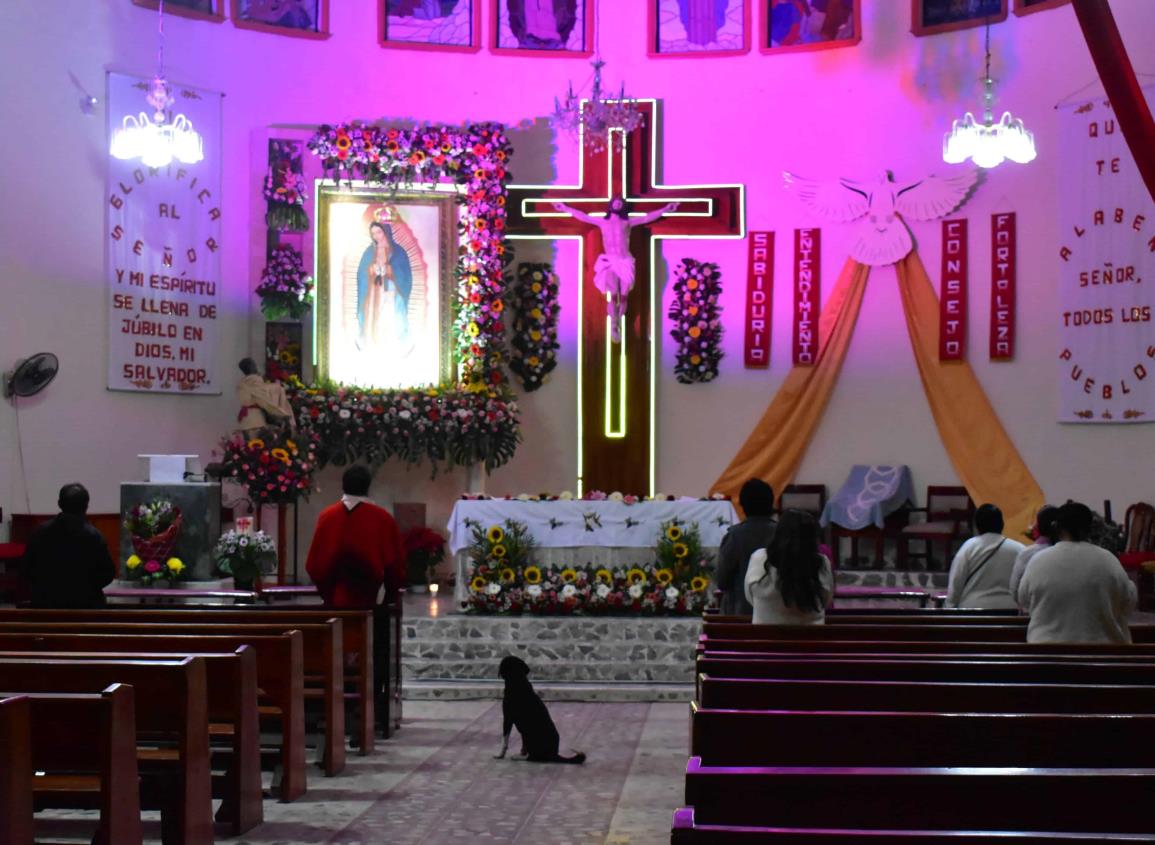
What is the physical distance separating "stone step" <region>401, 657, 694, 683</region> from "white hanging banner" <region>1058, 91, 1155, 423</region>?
4673mm

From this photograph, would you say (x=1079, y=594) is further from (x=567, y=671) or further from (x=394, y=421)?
(x=394, y=421)

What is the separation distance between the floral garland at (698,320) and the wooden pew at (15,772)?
10636 mm

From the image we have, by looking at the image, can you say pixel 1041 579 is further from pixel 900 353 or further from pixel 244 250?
pixel 244 250

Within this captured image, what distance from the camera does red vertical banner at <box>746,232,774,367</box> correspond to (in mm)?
13727

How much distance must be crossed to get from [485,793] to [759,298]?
8304mm

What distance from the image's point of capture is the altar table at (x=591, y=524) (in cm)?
1037

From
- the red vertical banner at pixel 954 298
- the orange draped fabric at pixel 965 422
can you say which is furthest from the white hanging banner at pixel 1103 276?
the red vertical banner at pixel 954 298

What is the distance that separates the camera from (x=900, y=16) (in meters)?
13.4

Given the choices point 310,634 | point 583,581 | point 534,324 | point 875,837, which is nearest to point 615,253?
point 534,324

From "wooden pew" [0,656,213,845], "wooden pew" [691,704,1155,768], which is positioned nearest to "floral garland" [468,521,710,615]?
"wooden pew" [0,656,213,845]

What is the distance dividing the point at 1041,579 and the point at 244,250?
30.5 ft

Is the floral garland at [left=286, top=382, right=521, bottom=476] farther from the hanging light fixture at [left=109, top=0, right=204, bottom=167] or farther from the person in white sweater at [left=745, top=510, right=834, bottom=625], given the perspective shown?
the person in white sweater at [left=745, top=510, right=834, bottom=625]

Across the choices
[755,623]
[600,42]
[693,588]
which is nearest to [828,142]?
[600,42]

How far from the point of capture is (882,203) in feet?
44.0
